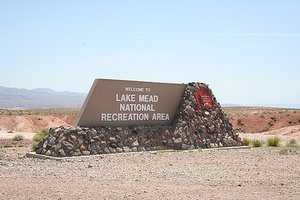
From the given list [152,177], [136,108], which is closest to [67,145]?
[136,108]

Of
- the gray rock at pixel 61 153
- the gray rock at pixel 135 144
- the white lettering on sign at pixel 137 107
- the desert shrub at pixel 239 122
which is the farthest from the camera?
the desert shrub at pixel 239 122

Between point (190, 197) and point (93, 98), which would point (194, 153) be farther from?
point (190, 197)

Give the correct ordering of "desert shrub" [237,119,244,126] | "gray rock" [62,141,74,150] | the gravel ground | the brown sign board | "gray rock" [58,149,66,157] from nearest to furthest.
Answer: the gravel ground, "gray rock" [58,149,66,157], "gray rock" [62,141,74,150], the brown sign board, "desert shrub" [237,119,244,126]

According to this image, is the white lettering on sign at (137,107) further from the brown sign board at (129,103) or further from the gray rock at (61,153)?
the gray rock at (61,153)

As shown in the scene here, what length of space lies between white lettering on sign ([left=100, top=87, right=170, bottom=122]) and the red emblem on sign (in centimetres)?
217

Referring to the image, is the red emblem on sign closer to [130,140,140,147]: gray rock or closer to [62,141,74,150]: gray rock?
[130,140,140,147]: gray rock

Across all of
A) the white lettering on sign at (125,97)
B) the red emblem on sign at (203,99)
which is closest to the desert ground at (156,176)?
the white lettering on sign at (125,97)

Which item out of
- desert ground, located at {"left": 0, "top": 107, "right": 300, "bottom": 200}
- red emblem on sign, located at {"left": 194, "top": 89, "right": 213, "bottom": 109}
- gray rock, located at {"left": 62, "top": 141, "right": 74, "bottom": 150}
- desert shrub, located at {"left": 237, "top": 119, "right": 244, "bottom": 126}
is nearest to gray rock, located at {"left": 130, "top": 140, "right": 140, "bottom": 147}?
desert ground, located at {"left": 0, "top": 107, "right": 300, "bottom": 200}

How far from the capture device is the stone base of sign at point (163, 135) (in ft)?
68.4

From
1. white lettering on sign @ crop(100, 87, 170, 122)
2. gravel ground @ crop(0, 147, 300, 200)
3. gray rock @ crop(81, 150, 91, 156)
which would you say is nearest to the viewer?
gravel ground @ crop(0, 147, 300, 200)

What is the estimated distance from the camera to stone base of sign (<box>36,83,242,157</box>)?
68.4 ft

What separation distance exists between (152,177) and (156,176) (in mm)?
264

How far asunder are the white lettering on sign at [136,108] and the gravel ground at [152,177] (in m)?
2.19

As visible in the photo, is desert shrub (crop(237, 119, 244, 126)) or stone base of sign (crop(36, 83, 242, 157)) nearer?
stone base of sign (crop(36, 83, 242, 157))
